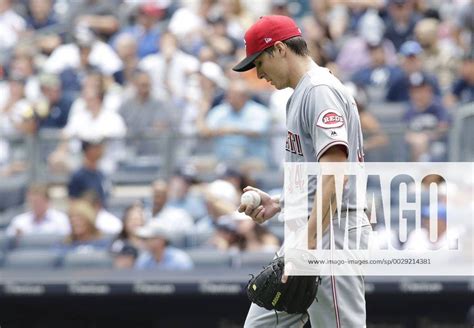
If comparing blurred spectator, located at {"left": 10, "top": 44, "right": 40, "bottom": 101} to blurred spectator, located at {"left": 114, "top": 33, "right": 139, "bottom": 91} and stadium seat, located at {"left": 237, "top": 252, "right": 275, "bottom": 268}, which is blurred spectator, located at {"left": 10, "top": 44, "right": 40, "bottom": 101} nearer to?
blurred spectator, located at {"left": 114, "top": 33, "right": 139, "bottom": 91}

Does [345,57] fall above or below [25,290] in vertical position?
above

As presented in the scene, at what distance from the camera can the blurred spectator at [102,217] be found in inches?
339

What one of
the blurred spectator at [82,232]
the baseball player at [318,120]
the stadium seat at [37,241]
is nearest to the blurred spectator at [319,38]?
the blurred spectator at [82,232]

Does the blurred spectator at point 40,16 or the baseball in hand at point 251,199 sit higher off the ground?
the blurred spectator at point 40,16

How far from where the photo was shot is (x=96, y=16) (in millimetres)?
11758

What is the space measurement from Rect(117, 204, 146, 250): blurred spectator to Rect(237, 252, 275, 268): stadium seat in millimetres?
852

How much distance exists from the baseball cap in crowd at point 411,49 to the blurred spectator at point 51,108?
2986 millimetres

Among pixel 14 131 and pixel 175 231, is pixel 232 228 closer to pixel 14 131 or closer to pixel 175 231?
pixel 175 231

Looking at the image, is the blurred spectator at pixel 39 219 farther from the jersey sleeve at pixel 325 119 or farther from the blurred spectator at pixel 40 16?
the jersey sleeve at pixel 325 119

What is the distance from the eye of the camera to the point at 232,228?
27.0 ft

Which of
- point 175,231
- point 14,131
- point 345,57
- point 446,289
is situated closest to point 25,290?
point 175,231

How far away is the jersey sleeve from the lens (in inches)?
168

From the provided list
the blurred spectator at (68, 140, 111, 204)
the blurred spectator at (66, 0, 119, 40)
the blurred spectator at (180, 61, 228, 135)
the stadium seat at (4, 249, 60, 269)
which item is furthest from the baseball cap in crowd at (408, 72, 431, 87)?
the blurred spectator at (66, 0, 119, 40)

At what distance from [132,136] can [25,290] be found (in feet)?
4.99
